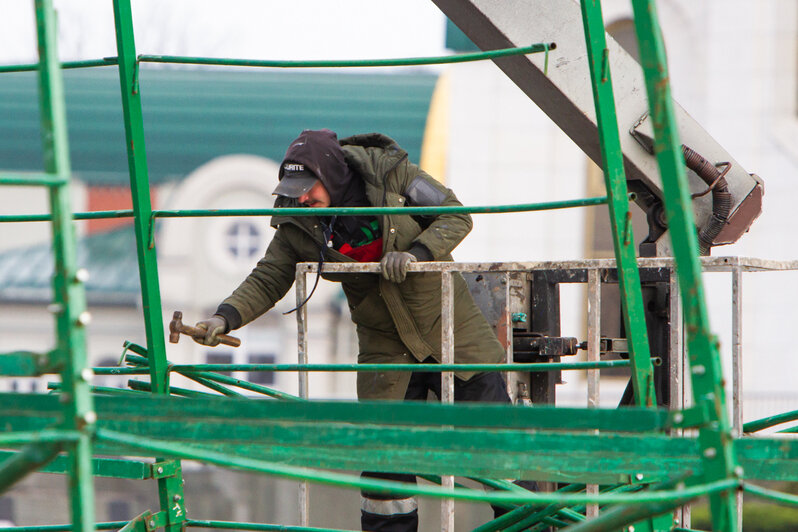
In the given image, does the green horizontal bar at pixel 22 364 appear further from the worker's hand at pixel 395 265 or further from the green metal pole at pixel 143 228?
the worker's hand at pixel 395 265

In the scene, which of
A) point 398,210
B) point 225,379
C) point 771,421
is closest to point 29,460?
point 398,210

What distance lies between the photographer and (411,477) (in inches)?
137

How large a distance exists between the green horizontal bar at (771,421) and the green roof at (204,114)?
10.9 meters

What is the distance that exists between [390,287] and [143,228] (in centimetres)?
93

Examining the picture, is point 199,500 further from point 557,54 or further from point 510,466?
point 510,466

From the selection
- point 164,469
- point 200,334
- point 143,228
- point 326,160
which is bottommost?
point 164,469

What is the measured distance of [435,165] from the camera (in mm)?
13492

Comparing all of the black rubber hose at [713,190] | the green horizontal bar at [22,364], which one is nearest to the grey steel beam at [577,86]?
the black rubber hose at [713,190]

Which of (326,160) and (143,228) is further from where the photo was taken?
(326,160)

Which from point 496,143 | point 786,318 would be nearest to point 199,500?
point 496,143

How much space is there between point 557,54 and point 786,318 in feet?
34.6

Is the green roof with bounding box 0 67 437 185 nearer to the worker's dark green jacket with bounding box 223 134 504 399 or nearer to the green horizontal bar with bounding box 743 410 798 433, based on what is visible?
the worker's dark green jacket with bounding box 223 134 504 399

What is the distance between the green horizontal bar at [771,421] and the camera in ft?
8.91

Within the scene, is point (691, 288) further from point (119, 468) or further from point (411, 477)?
point (411, 477)
